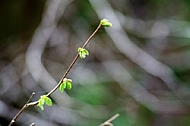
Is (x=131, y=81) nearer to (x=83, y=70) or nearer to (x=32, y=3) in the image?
(x=83, y=70)

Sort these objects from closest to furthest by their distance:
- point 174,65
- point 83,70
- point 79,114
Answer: point 79,114 → point 83,70 → point 174,65

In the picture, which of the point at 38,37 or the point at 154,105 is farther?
the point at 154,105

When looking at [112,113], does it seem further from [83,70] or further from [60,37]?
[60,37]

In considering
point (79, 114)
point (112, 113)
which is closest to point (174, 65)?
point (112, 113)

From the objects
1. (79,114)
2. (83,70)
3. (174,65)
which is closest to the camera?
(79,114)

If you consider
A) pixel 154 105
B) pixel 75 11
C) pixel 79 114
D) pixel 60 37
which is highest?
pixel 75 11

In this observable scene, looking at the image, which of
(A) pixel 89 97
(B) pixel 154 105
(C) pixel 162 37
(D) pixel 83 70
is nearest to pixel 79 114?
(A) pixel 89 97

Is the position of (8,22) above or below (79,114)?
above
